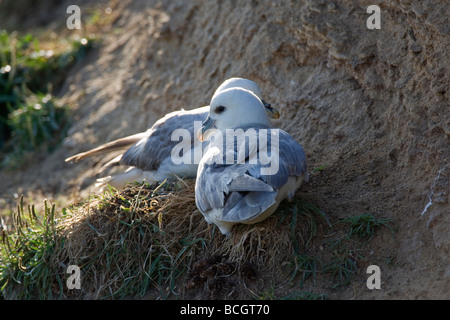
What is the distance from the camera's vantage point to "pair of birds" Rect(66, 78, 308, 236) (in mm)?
3285

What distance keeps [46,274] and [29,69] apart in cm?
409

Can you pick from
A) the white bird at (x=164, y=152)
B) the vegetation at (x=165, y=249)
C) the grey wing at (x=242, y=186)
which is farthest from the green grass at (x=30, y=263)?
the grey wing at (x=242, y=186)

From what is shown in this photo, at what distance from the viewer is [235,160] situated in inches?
135

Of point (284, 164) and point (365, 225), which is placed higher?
point (284, 164)

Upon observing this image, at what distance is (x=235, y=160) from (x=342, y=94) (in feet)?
4.49

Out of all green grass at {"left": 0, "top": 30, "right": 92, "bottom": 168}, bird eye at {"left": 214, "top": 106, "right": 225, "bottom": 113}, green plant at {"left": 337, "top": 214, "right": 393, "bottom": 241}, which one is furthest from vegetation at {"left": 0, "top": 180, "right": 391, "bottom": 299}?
green grass at {"left": 0, "top": 30, "right": 92, "bottom": 168}

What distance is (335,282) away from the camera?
3402 mm

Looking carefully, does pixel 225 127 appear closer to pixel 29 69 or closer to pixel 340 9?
pixel 340 9

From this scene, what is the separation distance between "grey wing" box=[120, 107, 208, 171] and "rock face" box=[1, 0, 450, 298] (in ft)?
2.38

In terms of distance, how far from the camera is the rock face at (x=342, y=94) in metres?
3.54

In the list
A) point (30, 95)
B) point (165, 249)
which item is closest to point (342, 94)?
point (165, 249)

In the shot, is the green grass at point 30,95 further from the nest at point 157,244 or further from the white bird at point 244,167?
the white bird at point 244,167

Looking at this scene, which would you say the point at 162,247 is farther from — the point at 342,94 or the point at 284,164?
the point at 342,94

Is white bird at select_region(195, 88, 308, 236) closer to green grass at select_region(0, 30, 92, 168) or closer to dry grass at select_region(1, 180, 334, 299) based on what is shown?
dry grass at select_region(1, 180, 334, 299)
